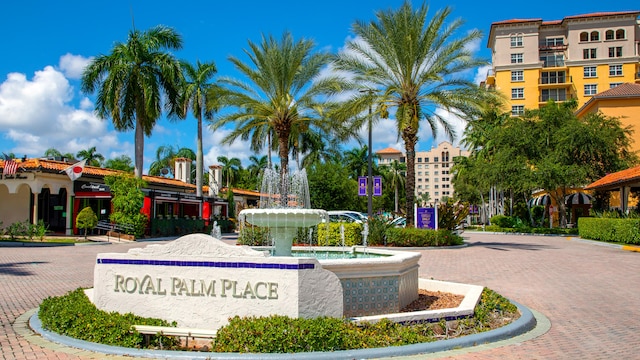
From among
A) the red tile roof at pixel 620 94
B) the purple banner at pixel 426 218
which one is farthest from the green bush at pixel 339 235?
the red tile roof at pixel 620 94

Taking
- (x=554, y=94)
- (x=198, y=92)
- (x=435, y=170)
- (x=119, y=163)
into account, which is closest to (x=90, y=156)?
(x=119, y=163)

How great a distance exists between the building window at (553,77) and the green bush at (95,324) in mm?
77440

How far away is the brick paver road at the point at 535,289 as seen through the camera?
6504 millimetres

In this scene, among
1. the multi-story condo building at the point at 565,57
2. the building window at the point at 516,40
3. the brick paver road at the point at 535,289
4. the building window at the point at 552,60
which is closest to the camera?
the brick paver road at the point at 535,289

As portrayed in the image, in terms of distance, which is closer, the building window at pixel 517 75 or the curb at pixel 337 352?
the curb at pixel 337 352

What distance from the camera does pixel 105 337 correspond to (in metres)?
6.29

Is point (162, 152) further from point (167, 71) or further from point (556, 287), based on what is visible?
point (556, 287)

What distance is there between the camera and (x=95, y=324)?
646cm

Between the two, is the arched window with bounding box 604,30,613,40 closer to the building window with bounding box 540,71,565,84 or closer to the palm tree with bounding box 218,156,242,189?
the building window with bounding box 540,71,565,84

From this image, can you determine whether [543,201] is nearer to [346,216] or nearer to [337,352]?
[346,216]

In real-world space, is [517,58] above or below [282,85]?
above

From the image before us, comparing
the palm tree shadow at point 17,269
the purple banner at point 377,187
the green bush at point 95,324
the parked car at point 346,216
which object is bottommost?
the palm tree shadow at point 17,269

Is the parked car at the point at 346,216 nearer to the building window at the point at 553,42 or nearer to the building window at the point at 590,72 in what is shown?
the building window at the point at 590,72

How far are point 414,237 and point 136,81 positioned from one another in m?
21.7
